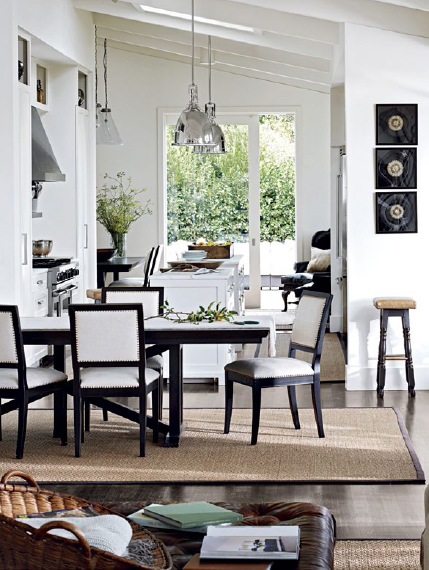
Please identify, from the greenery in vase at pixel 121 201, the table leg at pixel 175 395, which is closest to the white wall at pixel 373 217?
the table leg at pixel 175 395

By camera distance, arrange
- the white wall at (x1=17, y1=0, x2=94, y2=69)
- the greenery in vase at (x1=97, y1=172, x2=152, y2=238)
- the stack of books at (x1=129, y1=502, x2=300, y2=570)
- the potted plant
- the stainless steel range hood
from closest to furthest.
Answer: the stack of books at (x1=129, y1=502, x2=300, y2=570), the white wall at (x1=17, y1=0, x2=94, y2=69), the stainless steel range hood, the potted plant, the greenery in vase at (x1=97, y1=172, x2=152, y2=238)

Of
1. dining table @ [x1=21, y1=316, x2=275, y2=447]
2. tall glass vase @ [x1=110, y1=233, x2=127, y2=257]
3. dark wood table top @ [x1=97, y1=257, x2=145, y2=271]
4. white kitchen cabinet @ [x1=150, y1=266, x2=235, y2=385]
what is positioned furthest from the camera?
tall glass vase @ [x1=110, y1=233, x2=127, y2=257]

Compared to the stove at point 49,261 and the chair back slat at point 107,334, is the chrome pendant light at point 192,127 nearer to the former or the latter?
the stove at point 49,261

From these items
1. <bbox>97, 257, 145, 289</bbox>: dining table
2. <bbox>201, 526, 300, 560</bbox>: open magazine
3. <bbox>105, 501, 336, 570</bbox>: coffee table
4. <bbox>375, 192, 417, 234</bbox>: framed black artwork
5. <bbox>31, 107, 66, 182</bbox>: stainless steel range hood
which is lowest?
<bbox>105, 501, 336, 570</bbox>: coffee table

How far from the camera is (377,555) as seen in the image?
3.58 m

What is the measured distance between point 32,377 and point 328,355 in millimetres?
4040

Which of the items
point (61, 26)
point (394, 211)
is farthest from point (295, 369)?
point (61, 26)

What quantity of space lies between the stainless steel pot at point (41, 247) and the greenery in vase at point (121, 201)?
299 cm

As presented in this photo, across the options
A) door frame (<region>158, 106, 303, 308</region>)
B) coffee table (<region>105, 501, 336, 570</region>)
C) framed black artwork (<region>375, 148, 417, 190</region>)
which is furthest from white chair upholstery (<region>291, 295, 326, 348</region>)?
door frame (<region>158, 106, 303, 308</region>)

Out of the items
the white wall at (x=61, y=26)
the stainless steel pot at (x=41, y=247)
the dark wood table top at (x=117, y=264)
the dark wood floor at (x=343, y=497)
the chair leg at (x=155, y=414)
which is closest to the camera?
the dark wood floor at (x=343, y=497)

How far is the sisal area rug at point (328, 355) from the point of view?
7629 millimetres

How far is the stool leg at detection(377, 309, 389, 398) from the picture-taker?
22.3 feet

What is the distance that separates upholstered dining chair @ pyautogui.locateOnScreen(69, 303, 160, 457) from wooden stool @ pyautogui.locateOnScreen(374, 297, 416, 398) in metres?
2.37

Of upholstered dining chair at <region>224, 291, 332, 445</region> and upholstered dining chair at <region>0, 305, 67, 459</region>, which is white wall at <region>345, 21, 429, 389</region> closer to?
upholstered dining chair at <region>224, 291, 332, 445</region>
